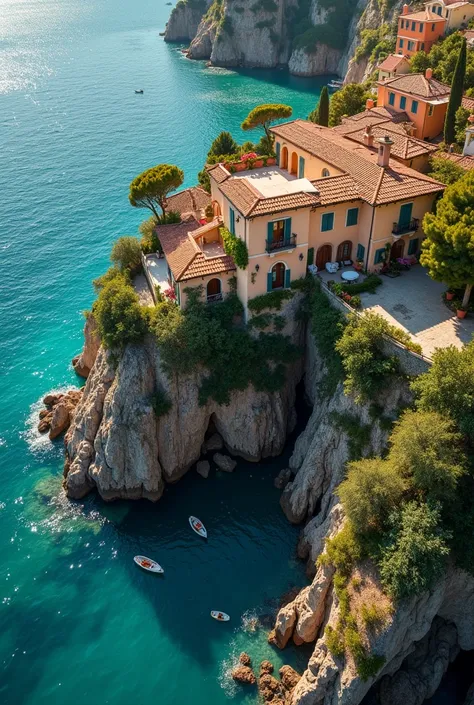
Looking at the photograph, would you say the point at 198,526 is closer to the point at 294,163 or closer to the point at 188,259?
the point at 188,259

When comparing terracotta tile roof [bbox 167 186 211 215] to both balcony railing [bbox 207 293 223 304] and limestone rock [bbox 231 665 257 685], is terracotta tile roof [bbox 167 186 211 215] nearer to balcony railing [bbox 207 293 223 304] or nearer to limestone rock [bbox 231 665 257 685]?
balcony railing [bbox 207 293 223 304]

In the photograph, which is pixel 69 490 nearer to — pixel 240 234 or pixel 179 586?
pixel 179 586

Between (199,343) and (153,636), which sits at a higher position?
(199,343)

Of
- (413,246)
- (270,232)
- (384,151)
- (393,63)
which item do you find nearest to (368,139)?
(384,151)

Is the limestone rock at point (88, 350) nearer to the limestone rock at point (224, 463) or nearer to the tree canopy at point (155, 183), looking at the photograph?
the tree canopy at point (155, 183)

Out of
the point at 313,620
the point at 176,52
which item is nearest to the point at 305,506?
the point at 313,620

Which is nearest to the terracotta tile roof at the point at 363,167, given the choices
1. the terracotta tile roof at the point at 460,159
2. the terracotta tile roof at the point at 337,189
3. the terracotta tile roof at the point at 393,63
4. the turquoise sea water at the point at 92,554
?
the terracotta tile roof at the point at 337,189
